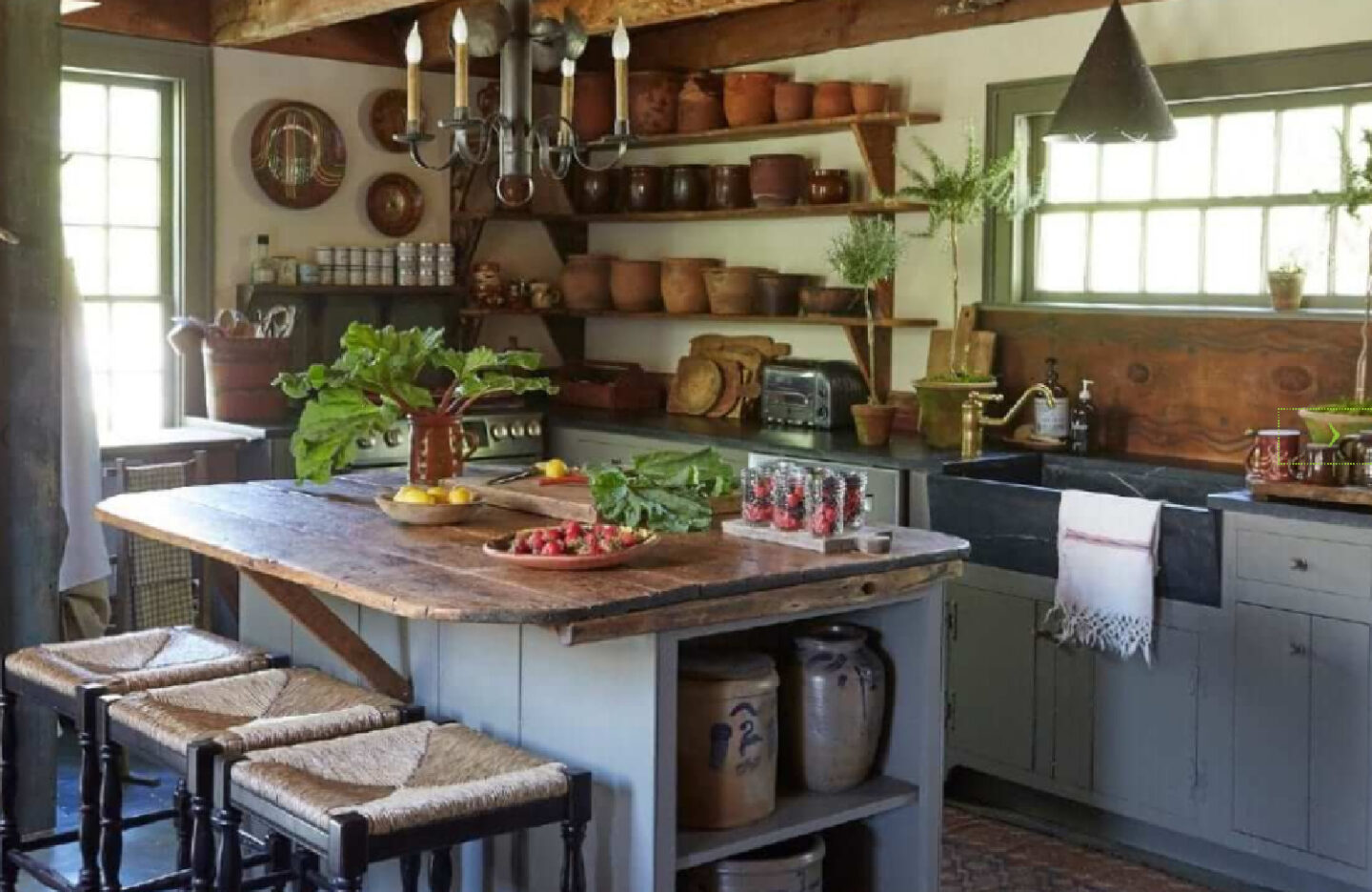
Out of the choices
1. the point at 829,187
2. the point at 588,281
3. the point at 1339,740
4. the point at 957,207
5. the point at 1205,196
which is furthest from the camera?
the point at 588,281

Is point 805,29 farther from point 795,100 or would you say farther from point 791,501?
point 791,501

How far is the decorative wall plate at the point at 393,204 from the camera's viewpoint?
6945 mm

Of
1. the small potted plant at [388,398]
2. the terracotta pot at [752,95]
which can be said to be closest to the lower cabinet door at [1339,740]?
the small potted plant at [388,398]

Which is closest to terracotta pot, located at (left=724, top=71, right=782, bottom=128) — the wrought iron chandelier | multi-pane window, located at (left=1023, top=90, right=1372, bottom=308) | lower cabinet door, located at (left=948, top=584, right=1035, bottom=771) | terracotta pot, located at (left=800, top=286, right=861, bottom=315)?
terracotta pot, located at (left=800, top=286, right=861, bottom=315)

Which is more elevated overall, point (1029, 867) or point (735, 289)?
point (735, 289)

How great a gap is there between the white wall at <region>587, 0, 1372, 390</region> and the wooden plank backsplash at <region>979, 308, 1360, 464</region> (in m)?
0.36

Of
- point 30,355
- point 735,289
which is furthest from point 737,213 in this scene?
point 30,355

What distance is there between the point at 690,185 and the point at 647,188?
0.25 metres

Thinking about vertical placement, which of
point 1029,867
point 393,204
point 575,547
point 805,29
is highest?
point 805,29

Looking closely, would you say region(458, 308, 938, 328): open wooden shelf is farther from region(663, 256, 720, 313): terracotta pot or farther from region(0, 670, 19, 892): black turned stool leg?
region(0, 670, 19, 892): black turned stool leg

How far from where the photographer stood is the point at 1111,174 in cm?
558

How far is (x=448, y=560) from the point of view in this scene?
3379 millimetres

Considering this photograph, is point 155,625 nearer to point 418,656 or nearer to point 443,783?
point 418,656

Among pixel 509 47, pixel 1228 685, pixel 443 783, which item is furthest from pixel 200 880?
pixel 1228 685
